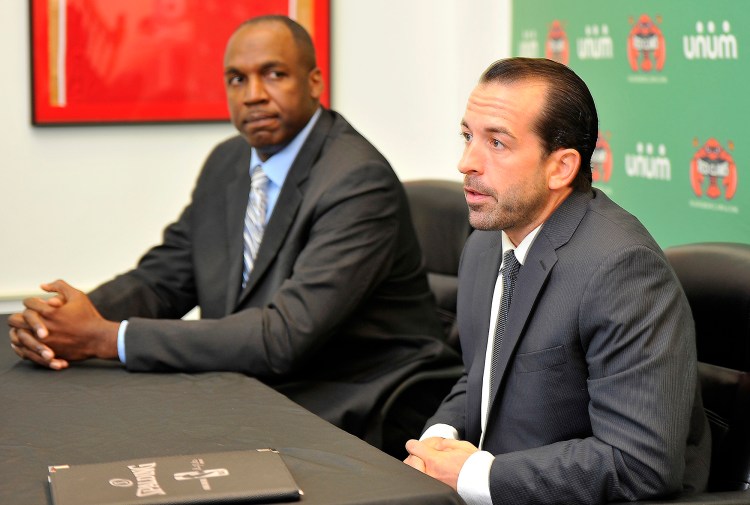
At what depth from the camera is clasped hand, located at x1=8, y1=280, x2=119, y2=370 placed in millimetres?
2355

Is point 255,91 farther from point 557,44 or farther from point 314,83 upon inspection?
point 557,44

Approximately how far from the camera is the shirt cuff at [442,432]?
223 centimetres

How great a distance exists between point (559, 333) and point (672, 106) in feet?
4.59

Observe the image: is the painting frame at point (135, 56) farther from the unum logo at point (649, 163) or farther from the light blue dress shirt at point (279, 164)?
the unum logo at point (649, 163)

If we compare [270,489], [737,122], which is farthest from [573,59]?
[270,489]

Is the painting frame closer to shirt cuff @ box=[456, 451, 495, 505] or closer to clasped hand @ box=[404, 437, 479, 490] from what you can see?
clasped hand @ box=[404, 437, 479, 490]

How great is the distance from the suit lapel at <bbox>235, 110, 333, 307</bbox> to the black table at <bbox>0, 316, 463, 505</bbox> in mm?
547

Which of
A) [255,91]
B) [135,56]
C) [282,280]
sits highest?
[135,56]

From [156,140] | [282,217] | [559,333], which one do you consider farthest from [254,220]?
[156,140]

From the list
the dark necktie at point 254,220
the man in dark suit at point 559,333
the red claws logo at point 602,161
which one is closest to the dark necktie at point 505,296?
the man in dark suit at point 559,333

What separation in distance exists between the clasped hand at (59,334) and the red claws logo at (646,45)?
1.79 metres

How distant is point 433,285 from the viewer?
128 inches

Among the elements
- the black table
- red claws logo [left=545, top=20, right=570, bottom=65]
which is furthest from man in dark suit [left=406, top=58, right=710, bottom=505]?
red claws logo [left=545, top=20, right=570, bottom=65]

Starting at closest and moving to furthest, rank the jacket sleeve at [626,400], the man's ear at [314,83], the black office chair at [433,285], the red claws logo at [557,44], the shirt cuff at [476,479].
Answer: the jacket sleeve at [626,400], the shirt cuff at [476,479], the black office chair at [433,285], the man's ear at [314,83], the red claws logo at [557,44]
